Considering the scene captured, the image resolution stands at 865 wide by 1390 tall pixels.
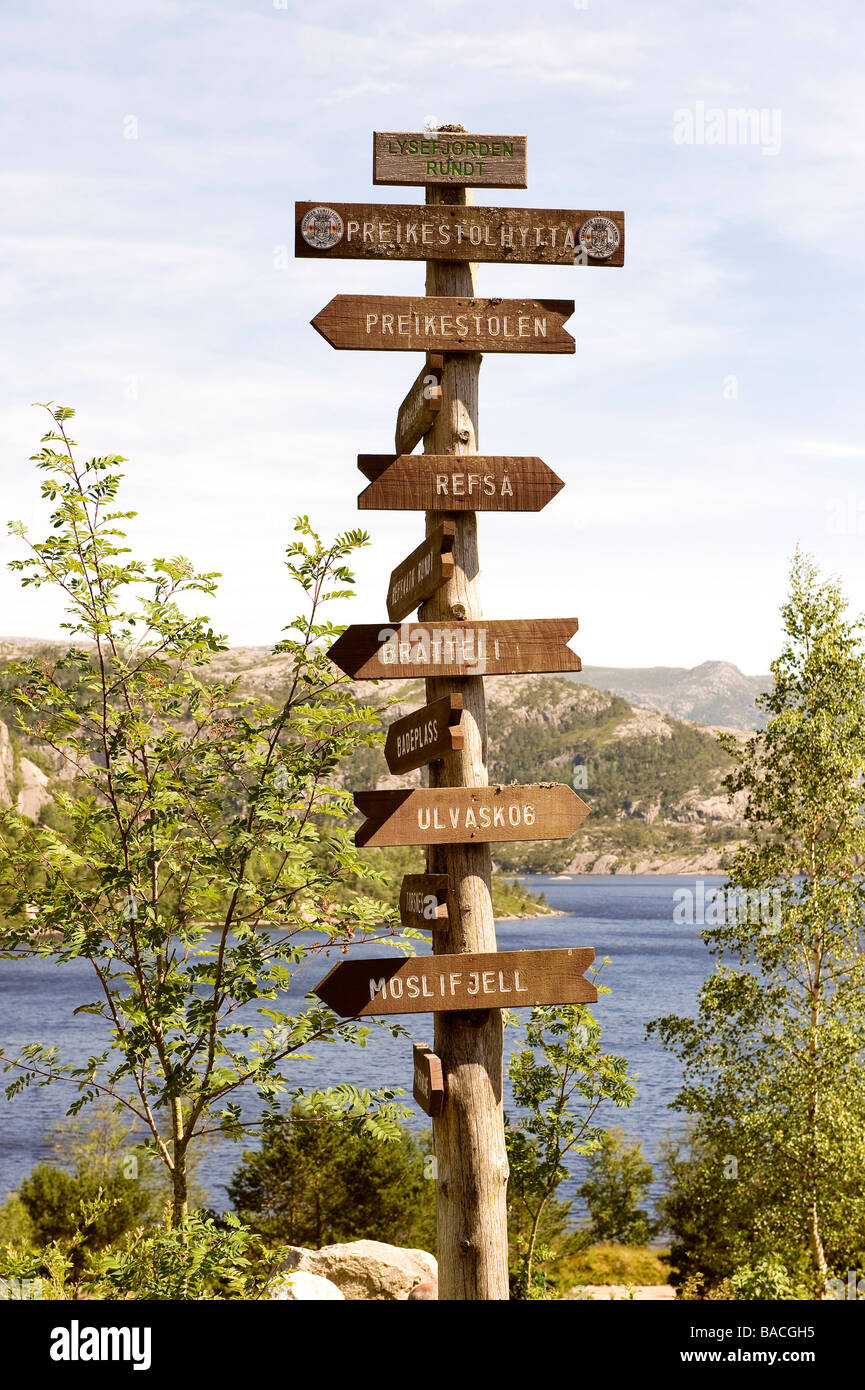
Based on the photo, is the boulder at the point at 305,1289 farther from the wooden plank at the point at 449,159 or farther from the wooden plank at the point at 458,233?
the wooden plank at the point at 449,159

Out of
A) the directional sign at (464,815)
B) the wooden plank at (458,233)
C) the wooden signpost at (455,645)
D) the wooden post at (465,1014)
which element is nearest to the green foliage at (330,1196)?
the wooden post at (465,1014)

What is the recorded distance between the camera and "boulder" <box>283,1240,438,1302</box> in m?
14.2

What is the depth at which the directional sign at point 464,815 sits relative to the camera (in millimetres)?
5605

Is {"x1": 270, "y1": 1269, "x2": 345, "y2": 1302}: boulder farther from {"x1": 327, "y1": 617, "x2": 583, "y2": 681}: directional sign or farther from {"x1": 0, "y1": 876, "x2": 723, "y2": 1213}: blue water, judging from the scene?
{"x1": 327, "y1": 617, "x2": 583, "y2": 681}: directional sign

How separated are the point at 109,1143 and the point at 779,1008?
2217 centimetres

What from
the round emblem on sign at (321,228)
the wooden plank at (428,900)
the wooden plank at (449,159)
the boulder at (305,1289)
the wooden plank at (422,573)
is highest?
the wooden plank at (449,159)

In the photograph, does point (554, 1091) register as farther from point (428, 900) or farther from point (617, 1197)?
point (617, 1197)

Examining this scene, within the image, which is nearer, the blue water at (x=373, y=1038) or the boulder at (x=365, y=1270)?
the boulder at (x=365, y=1270)

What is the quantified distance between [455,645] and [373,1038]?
5144 centimetres

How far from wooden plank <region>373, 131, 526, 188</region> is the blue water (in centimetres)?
460

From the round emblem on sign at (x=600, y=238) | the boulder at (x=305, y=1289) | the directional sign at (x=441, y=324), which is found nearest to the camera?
the directional sign at (x=441, y=324)

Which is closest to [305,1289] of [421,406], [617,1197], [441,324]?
[421,406]

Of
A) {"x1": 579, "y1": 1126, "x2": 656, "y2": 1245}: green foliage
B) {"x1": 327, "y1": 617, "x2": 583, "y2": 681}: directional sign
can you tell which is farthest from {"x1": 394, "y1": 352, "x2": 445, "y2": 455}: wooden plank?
{"x1": 579, "y1": 1126, "x2": 656, "y2": 1245}: green foliage

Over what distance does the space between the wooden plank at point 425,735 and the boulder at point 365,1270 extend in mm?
10328
